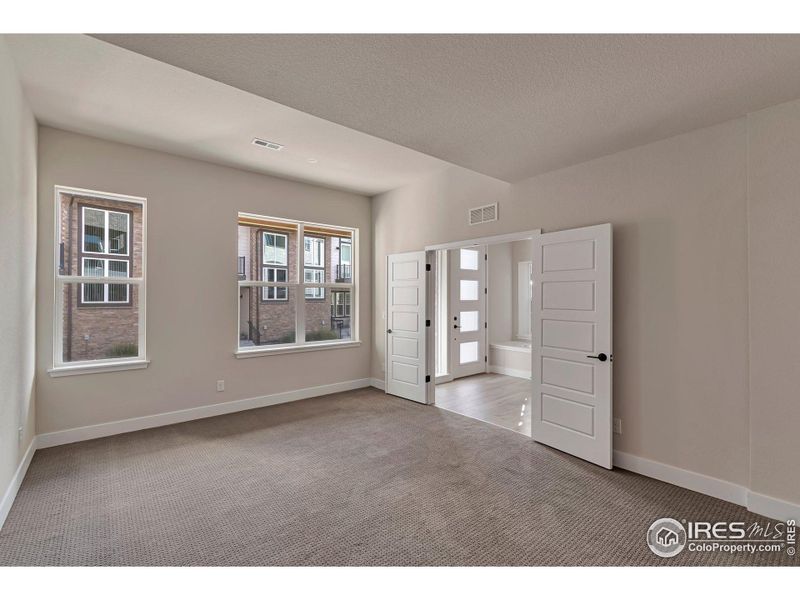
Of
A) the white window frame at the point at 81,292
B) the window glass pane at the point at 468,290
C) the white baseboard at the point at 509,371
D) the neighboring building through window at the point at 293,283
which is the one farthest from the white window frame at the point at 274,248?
the white baseboard at the point at 509,371

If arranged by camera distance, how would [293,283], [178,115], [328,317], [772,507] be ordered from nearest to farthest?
[772,507], [178,115], [293,283], [328,317]

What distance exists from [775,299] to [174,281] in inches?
207

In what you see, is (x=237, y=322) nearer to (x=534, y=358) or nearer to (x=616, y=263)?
(x=534, y=358)

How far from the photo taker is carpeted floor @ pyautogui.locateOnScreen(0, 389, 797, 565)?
209cm

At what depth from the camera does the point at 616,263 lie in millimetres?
3289

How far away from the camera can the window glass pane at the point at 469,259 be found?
271 inches

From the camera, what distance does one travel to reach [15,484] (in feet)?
8.84

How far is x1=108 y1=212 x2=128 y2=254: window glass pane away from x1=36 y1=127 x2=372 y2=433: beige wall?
0.25 m

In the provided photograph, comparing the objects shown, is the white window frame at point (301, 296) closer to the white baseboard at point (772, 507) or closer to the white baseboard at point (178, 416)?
the white baseboard at point (178, 416)

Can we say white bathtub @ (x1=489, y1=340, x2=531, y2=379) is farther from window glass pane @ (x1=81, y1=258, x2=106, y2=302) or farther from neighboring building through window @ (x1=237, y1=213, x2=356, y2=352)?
window glass pane @ (x1=81, y1=258, x2=106, y2=302)

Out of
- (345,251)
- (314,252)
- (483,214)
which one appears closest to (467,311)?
(345,251)

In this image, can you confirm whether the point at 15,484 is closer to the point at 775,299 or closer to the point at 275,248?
the point at 275,248

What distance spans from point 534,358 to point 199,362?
3712 mm
